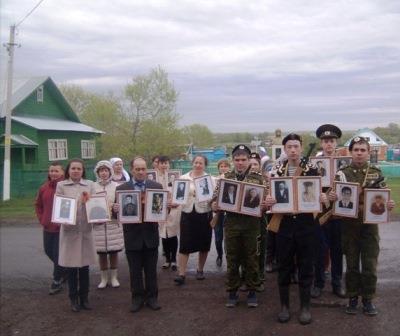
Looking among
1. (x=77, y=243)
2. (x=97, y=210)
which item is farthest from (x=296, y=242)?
(x=77, y=243)

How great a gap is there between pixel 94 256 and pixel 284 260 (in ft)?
8.36

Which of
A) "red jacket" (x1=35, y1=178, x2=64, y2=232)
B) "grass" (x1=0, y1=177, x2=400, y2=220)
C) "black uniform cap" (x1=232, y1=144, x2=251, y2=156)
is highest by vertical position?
"black uniform cap" (x1=232, y1=144, x2=251, y2=156)

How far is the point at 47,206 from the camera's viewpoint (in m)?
6.93

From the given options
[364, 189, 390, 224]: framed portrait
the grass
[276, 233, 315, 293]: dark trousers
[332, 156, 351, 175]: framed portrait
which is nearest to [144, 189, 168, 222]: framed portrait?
[276, 233, 315, 293]: dark trousers

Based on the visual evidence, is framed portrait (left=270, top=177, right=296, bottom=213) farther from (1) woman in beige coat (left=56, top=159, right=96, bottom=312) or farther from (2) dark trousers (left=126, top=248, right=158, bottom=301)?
(1) woman in beige coat (left=56, top=159, right=96, bottom=312)

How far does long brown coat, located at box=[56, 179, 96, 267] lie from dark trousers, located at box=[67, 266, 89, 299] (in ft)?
0.49

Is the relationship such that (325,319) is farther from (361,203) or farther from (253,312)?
(361,203)

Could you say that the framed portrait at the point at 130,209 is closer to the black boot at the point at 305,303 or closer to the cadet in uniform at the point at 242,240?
the cadet in uniform at the point at 242,240

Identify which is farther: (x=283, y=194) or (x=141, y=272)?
(x=141, y=272)

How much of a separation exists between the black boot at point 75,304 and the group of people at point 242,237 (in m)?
0.01

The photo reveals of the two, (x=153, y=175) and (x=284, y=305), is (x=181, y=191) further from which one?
(x=284, y=305)

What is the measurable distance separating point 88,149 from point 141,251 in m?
31.6

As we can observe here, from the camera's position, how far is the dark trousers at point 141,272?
609 cm

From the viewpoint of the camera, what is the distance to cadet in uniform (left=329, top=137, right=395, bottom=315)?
5574 mm
